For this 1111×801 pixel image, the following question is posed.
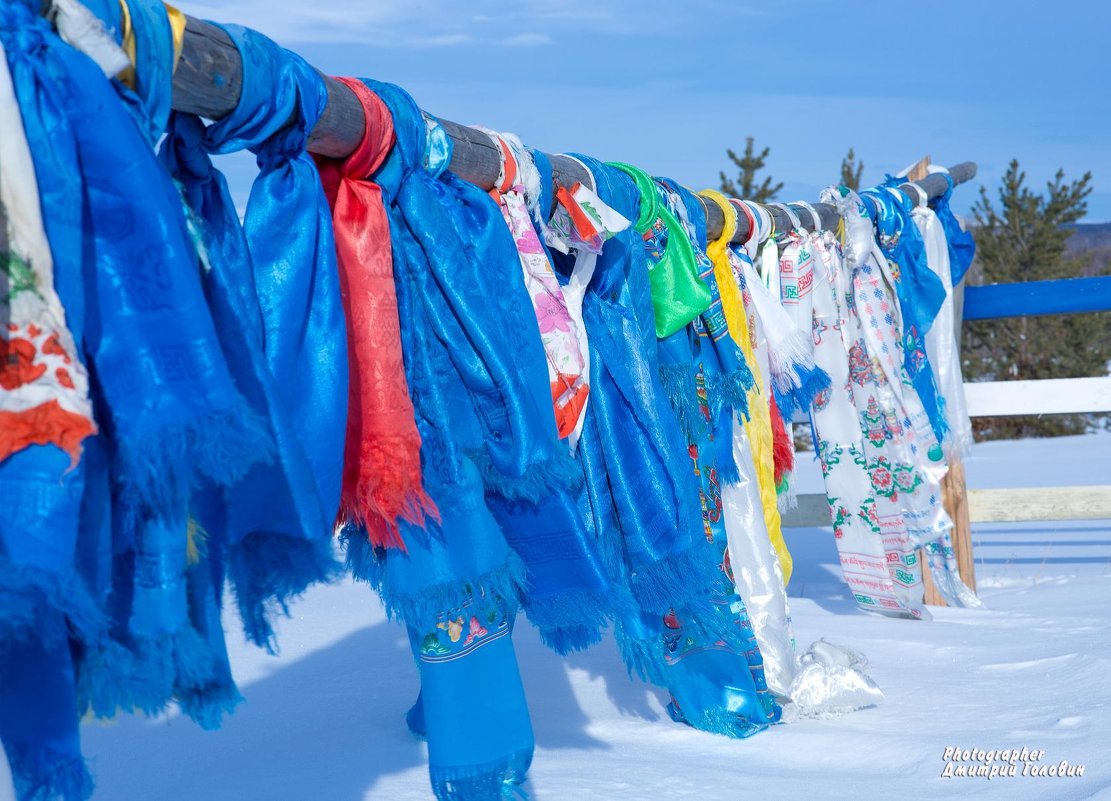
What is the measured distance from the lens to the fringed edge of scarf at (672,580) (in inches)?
84.6

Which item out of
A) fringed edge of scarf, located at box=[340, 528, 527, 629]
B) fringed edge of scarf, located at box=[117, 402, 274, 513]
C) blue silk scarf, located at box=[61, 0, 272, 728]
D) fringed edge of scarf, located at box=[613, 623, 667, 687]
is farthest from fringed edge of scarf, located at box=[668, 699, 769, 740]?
fringed edge of scarf, located at box=[117, 402, 274, 513]

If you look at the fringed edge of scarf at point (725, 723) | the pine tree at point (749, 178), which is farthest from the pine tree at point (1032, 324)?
the fringed edge of scarf at point (725, 723)

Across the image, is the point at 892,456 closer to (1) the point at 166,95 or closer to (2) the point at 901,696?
(2) the point at 901,696

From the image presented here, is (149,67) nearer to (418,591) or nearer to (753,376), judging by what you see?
(418,591)

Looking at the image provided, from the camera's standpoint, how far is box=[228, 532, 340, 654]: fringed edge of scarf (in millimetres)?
1390

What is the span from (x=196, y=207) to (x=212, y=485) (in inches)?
13.8

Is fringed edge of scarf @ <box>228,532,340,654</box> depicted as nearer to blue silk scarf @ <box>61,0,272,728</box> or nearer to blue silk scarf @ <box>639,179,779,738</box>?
blue silk scarf @ <box>61,0,272,728</box>

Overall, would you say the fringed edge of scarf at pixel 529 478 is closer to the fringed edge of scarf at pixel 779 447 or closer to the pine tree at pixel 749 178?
the fringed edge of scarf at pixel 779 447

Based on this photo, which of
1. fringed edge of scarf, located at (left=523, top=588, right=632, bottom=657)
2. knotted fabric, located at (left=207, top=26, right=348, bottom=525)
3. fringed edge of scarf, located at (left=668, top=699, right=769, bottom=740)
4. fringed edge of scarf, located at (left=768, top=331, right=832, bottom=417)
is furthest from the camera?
fringed edge of scarf, located at (left=768, top=331, right=832, bottom=417)

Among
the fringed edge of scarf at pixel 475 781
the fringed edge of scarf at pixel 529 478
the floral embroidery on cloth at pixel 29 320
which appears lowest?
the fringed edge of scarf at pixel 475 781

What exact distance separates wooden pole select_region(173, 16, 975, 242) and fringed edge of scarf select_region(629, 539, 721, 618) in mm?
793

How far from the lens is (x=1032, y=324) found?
14930 millimetres

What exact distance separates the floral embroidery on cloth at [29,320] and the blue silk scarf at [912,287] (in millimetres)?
3195

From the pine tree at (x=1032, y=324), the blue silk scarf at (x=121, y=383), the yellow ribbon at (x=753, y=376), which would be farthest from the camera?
the pine tree at (x=1032, y=324)
